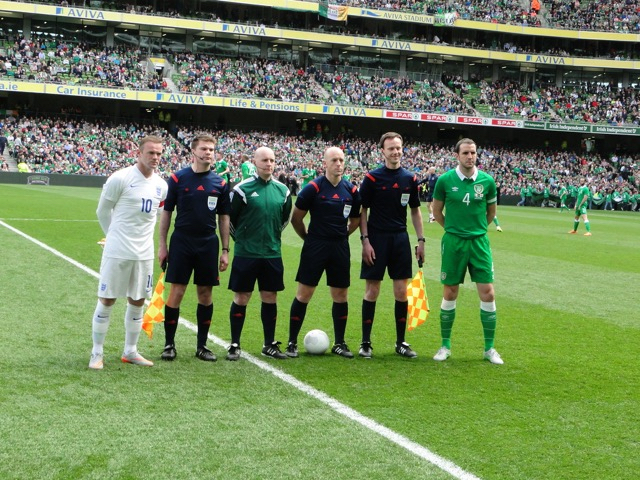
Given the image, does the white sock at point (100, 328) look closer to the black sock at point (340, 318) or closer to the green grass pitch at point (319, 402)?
the green grass pitch at point (319, 402)

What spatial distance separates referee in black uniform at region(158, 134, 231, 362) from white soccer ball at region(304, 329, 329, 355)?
3.18 ft

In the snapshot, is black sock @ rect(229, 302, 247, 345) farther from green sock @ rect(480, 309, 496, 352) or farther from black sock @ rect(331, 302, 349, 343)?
green sock @ rect(480, 309, 496, 352)

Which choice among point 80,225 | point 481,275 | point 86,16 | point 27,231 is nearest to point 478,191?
point 481,275

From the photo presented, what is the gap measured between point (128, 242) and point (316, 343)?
2.11 meters

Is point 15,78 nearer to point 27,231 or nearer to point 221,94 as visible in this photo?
point 221,94

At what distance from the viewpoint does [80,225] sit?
68.0ft

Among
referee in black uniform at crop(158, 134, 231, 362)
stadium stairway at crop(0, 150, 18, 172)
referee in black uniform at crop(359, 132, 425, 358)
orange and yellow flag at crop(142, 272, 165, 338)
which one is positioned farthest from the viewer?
stadium stairway at crop(0, 150, 18, 172)

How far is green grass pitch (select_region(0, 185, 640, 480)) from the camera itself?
486 cm

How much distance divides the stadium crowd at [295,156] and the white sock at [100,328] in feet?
110

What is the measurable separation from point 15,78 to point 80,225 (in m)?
32.6

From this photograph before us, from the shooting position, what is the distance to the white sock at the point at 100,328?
6895 mm

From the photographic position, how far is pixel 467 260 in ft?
25.7

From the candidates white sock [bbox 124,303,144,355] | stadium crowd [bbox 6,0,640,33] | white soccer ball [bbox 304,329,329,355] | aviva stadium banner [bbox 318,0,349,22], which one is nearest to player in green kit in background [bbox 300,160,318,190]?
aviva stadium banner [bbox 318,0,349,22]

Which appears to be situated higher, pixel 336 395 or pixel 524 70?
pixel 524 70
